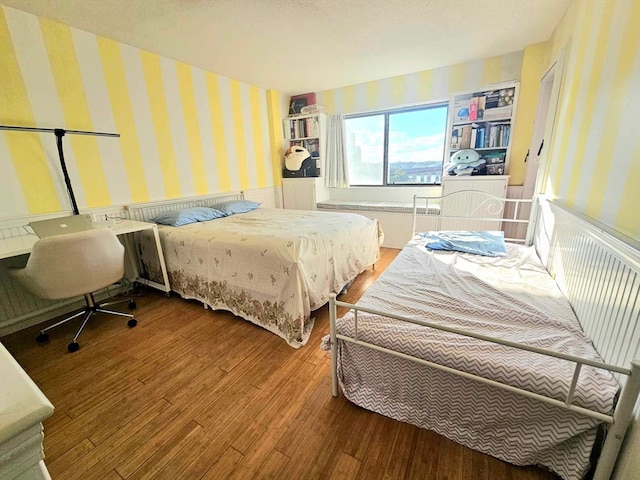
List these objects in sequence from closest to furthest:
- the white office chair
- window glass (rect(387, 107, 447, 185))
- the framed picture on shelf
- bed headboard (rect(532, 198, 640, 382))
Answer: bed headboard (rect(532, 198, 640, 382)) < the white office chair < window glass (rect(387, 107, 447, 185)) < the framed picture on shelf

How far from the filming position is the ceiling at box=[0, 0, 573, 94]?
2.07 m

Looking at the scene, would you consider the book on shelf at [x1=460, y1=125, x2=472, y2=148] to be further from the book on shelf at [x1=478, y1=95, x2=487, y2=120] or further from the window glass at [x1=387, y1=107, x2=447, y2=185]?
the window glass at [x1=387, y1=107, x2=447, y2=185]

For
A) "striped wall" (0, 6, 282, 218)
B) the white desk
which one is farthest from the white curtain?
the white desk

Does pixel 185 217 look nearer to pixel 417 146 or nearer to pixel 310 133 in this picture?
pixel 310 133

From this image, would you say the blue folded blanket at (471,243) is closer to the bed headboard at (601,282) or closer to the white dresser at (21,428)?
the bed headboard at (601,282)

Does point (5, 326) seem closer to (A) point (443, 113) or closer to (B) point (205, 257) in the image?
(B) point (205, 257)

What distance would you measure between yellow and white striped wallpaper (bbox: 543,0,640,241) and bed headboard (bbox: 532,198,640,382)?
0.28 ft

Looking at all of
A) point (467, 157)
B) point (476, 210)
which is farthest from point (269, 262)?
point (467, 157)

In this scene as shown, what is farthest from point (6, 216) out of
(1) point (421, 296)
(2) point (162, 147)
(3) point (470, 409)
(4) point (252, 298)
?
Answer: (3) point (470, 409)

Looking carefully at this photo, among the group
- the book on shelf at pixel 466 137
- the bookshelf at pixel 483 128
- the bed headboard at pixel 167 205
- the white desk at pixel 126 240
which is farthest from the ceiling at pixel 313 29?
the white desk at pixel 126 240

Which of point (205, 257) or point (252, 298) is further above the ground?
point (205, 257)

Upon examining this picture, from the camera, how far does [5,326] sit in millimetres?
2125

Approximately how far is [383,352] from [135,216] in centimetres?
283

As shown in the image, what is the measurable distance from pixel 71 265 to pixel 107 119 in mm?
1548
